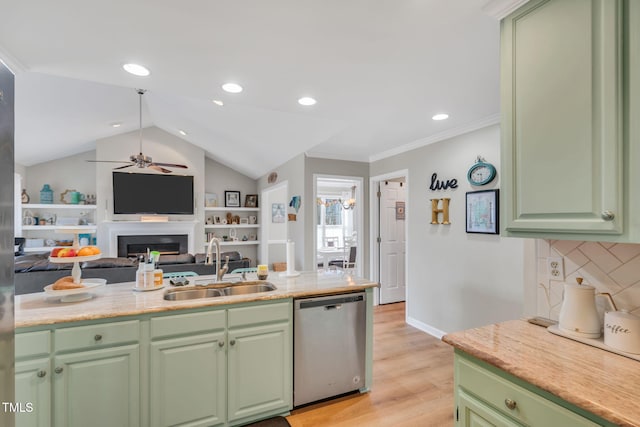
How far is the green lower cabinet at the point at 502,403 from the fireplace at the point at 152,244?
6494 mm

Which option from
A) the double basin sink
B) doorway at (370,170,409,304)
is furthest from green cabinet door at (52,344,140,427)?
doorway at (370,170,409,304)

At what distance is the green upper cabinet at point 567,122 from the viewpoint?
1.04 metres

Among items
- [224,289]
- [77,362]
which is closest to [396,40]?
[224,289]

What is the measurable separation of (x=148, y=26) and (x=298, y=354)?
2267mm

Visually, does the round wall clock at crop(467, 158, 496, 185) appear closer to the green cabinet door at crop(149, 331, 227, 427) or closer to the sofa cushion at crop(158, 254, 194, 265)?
the green cabinet door at crop(149, 331, 227, 427)

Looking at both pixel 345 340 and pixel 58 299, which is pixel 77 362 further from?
pixel 345 340

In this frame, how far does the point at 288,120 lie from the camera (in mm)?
3746

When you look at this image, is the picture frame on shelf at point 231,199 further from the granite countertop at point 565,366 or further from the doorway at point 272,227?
the granite countertop at point 565,366

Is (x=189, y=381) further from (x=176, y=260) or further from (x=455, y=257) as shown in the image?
(x=455, y=257)

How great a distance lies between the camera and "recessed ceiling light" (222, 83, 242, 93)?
2406mm

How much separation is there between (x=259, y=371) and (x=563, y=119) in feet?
7.19

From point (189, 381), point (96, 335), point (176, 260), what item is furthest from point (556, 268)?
point (176, 260)

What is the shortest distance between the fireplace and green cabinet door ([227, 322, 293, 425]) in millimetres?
5260

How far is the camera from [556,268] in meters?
1.49
